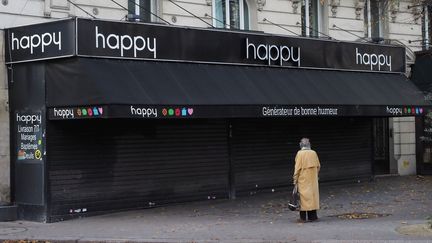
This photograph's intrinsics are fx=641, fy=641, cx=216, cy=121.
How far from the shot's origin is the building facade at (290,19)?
13.7 meters

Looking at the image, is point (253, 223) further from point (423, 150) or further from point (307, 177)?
point (423, 150)

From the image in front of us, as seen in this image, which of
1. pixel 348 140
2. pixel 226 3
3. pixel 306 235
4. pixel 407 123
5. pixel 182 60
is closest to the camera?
pixel 306 235

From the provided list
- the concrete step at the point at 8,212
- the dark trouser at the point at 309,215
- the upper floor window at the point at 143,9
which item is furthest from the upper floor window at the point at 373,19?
the concrete step at the point at 8,212

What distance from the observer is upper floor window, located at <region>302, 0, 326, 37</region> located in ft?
63.3

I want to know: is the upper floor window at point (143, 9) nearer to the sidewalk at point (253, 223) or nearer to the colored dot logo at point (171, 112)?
the colored dot logo at point (171, 112)

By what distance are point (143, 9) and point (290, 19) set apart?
4.80 meters

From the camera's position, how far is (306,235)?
10.5 meters

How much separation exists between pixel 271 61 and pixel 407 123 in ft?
25.8

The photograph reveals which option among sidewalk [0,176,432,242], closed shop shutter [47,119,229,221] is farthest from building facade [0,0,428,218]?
sidewalk [0,176,432,242]

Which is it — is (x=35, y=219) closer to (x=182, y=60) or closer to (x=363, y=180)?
(x=182, y=60)

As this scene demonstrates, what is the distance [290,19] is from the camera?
1852cm

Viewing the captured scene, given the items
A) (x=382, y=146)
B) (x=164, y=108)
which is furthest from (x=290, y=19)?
(x=164, y=108)

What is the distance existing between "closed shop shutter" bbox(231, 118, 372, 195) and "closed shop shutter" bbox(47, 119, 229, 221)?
0.60 meters

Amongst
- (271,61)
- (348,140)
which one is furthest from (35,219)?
(348,140)
